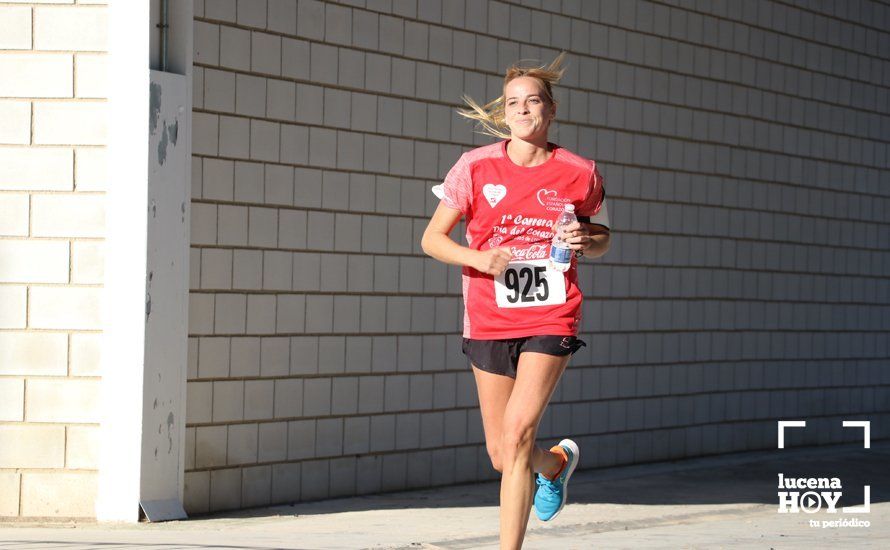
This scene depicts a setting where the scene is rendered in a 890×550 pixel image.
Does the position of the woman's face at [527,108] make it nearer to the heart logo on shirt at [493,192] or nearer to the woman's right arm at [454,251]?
the heart logo on shirt at [493,192]

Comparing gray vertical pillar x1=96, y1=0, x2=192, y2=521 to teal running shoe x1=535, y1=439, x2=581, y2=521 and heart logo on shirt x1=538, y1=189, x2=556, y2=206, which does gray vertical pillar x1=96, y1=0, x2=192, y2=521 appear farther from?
heart logo on shirt x1=538, y1=189, x2=556, y2=206

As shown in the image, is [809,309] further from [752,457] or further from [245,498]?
[245,498]

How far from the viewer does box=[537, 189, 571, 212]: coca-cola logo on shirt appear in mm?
6582

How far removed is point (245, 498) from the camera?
9359mm

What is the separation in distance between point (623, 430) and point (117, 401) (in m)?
4.89

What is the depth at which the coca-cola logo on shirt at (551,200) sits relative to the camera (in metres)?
6.58

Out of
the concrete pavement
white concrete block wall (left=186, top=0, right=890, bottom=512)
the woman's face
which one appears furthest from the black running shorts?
white concrete block wall (left=186, top=0, right=890, bottom=512)

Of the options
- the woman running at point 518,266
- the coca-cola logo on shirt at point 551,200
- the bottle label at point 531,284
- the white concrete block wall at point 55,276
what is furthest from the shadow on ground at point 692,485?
the coca-cola logo on shirt at point 551,200

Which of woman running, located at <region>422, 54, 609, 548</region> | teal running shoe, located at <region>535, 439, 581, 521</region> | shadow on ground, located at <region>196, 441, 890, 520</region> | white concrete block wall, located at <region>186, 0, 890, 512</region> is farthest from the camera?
shadow on ground, located at <region>196, 441, 890, 520</region>

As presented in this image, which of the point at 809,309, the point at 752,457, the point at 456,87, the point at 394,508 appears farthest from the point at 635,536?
the point at 809,309

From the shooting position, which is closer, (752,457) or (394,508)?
(394,508)

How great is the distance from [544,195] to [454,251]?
1.45 ft

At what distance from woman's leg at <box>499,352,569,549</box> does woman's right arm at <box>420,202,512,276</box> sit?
438 mm

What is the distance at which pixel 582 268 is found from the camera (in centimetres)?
1180
